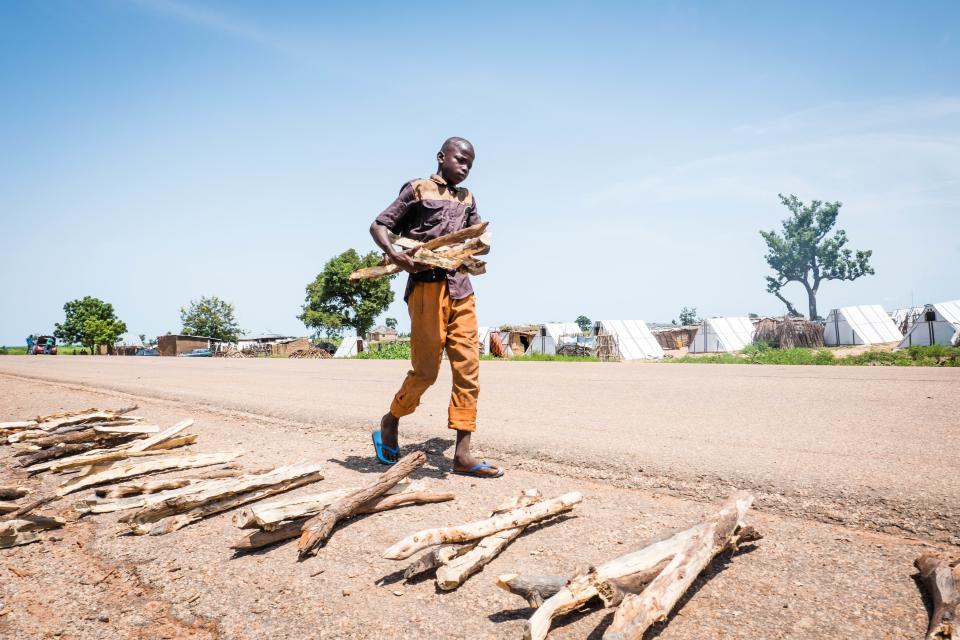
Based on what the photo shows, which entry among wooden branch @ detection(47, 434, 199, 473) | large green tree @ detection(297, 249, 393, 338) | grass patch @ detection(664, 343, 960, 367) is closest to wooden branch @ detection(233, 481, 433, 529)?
wooden branch @ detection(47, 434, 199, 473)

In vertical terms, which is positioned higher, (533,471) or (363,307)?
(363,307)

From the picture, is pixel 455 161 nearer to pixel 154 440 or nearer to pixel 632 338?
pixel 154 440

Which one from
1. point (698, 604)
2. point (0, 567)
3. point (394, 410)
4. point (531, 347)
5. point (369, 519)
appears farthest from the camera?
point (531, 347)

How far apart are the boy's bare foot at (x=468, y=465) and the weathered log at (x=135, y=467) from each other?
2.04m

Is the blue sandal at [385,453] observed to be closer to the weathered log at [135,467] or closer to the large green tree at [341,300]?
the weathered log at [135,467]

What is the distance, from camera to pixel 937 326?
2561cm

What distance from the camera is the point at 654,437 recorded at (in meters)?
4.80

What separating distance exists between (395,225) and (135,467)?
2725mm

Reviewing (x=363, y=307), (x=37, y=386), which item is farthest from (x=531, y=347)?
(x=363, y=307)

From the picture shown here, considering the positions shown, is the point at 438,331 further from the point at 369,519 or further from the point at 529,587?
the point at 529,587

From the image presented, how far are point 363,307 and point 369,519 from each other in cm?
6174

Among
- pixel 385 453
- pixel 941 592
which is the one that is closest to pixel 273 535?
pixel 385 453

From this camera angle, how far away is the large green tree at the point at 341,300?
62.3 metres

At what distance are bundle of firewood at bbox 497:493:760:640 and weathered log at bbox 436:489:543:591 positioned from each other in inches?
9.0
